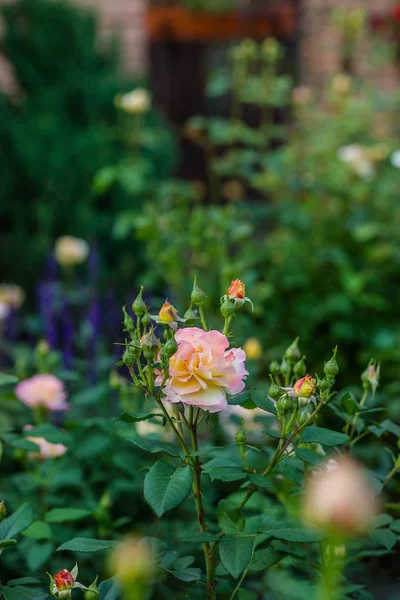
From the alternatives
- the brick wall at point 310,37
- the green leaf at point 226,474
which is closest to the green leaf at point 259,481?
the green leaf at point 226,474

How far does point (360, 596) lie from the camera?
38.0 inches

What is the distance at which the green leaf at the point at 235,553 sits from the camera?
2.51 ft

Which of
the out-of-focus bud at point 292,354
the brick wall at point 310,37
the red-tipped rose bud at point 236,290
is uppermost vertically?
the red-tipped rose bud at point 236,290

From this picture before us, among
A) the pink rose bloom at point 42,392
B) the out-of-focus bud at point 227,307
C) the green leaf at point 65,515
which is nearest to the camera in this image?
the out-of-focus bud at point 227,307

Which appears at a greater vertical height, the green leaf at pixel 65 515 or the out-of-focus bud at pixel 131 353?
the out-of-focus bud at pixel 131 353

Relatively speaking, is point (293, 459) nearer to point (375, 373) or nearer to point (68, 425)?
point (375, 373)

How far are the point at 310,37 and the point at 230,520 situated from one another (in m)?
4.27

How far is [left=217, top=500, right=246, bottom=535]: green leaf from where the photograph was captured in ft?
2.73

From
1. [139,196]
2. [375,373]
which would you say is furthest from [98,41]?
[375,373]

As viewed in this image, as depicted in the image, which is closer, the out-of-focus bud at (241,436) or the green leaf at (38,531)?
the out-of-focus bud at (241,436)

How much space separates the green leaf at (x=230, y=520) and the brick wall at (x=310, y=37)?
370cm

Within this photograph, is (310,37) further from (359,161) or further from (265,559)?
(265,559)

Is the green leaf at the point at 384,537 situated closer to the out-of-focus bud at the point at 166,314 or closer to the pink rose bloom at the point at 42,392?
the out-of-focus bud at the point at 166,314

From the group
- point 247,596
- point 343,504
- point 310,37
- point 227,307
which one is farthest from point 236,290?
point 310,37
